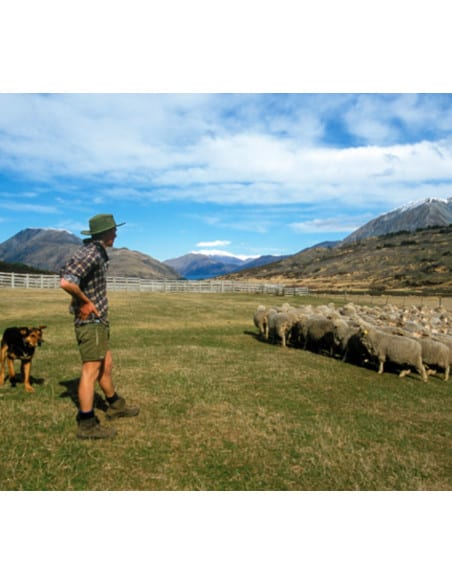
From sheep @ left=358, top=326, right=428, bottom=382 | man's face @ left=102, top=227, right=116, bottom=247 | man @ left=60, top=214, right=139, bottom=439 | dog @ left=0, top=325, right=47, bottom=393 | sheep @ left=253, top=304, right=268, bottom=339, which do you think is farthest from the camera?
sheep @ left=253, top=304, right=268, bottom=339

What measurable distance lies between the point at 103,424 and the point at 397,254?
355ft

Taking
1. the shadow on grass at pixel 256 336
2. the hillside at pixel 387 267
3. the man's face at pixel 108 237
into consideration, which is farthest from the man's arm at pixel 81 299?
the hillside at pixel 387 267

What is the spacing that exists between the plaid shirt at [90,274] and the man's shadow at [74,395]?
6.29ft

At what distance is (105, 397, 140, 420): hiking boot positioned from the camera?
5.52 m

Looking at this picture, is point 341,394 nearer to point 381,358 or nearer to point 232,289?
point 381,358

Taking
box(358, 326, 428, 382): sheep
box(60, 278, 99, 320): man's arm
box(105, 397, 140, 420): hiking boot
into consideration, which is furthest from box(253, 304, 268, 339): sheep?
box(60, 278, 99, 320): man's arm

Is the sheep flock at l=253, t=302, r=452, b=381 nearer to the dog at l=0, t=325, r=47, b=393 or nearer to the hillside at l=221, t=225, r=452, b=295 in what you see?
the dog at l=0, t=325, r=47, b=393

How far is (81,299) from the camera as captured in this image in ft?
15.1

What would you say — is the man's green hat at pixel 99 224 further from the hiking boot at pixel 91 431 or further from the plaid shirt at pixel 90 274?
the hiking boot at pixel 91 431

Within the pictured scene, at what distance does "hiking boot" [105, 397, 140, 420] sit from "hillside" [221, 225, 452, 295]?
60.2 m

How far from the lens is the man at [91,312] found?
4648 mm

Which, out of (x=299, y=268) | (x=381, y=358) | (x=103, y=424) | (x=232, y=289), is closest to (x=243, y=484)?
(x=103, y=424)

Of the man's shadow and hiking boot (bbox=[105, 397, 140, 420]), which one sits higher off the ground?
hiking boot (bbox=[105, 397, 140, 420])

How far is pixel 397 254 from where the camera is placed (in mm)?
102000
